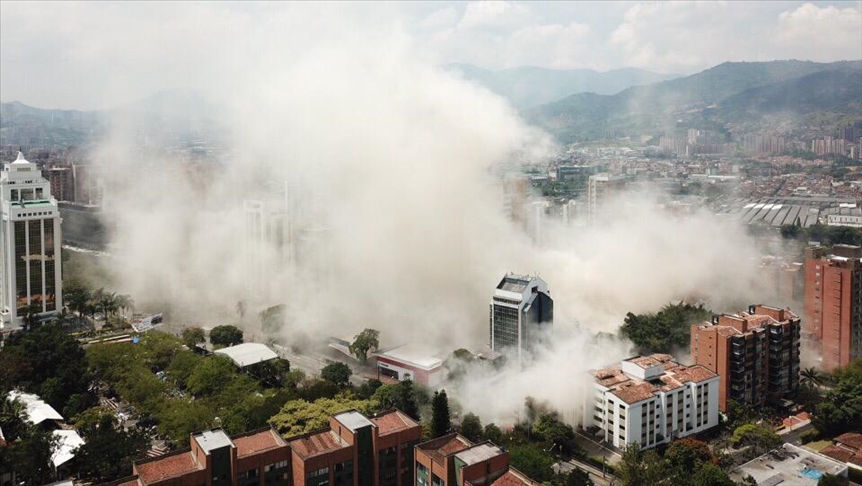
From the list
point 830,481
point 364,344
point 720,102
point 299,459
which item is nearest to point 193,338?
point 364,344

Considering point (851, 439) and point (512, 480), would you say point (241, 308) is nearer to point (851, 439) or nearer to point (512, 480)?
point (512, 480)

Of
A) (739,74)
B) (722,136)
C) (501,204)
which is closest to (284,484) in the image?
(501,204)

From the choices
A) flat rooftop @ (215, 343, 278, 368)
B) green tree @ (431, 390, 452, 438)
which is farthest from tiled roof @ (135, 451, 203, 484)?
flat rooftop @ (215, 343, 278, 368)

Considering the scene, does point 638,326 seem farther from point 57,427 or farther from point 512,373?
point 57,427

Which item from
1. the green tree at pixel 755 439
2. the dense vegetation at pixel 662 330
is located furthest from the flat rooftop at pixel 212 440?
the dense vegetation at pixel 662 330

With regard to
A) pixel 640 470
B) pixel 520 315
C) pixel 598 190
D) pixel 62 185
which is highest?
pixel 62 185

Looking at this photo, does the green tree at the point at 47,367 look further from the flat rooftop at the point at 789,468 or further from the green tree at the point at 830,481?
the green tree at the point at 830,481
